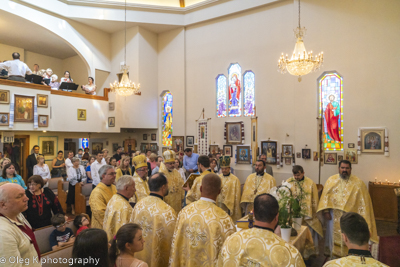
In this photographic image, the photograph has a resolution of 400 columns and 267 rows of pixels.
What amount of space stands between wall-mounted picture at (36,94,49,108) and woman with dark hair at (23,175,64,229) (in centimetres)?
780

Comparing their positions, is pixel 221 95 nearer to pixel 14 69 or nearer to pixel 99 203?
pixel 14 69

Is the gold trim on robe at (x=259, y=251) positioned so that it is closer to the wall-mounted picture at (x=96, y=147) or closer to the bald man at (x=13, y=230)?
the bald man at (x=13, y=230)

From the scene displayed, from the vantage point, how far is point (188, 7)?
13.2 metres

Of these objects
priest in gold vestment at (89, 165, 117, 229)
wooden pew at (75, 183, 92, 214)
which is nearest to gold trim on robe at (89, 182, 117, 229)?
priest in gold vestment at (89, 165, 117, 229)

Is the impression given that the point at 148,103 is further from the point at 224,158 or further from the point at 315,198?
the point at 315,198

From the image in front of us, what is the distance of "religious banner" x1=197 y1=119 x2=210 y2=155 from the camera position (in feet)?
41.4

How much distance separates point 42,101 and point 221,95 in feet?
25.0

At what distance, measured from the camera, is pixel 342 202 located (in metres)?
4.85

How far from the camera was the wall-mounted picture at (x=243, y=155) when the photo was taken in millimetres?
11539

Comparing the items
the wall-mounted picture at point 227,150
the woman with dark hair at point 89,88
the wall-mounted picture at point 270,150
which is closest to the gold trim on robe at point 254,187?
the wall-mounted picture at point 270,150

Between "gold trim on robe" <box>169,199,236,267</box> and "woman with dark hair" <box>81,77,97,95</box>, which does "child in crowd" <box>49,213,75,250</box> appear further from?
"woman with dark hair" <box>81,77,97,95</box>

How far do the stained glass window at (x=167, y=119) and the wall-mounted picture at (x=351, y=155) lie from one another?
835cm

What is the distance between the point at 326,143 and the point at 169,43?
922 centimetres

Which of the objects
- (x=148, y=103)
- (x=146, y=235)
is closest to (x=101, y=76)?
(x=148, y=103)
